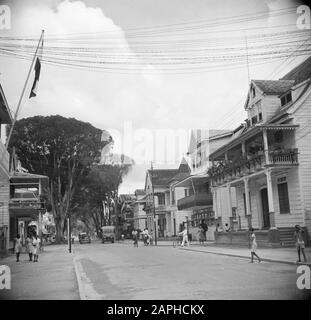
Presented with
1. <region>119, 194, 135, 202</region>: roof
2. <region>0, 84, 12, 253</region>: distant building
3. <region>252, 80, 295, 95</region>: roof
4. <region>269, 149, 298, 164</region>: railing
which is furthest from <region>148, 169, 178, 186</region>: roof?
<region>269, 149, 298, 164</region>: railing

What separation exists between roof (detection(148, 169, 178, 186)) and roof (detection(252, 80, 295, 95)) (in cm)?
3778

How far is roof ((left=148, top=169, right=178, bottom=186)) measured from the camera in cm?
6676

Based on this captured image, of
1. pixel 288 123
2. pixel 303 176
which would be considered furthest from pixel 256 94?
pixel 303 176

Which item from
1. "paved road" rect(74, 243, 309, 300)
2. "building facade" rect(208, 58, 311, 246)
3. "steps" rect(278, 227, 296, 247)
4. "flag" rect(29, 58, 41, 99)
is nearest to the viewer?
"paved road" rect(74, 243, 309, 300)

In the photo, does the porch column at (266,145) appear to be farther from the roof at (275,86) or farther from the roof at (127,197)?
the roof at (127,197)

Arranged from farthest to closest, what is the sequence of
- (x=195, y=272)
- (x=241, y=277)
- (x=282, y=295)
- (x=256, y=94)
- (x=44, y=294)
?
(x=256, y=94), (x=195, y=272), (x=241, y=277), (x=44, y=294), (x=282, y=295)

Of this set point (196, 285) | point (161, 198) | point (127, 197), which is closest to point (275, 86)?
point (196, 285)

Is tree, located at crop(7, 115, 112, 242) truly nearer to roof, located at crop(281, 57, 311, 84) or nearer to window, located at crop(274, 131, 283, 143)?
window, located at crop(274, 131, 283, 143)

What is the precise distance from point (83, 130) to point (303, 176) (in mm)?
14756

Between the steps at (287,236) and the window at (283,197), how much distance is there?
1.29 m

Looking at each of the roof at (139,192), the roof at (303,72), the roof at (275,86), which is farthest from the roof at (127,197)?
the roof at (275,86)

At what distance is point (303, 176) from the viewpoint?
24625 mm

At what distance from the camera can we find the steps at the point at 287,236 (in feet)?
79.5

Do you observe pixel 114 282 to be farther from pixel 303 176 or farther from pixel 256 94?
pixel 256 94
